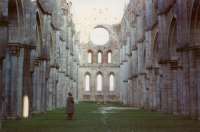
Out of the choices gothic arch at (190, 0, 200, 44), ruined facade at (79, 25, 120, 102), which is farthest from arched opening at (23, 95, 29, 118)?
ruined facade at (79, 25, 120, 102)

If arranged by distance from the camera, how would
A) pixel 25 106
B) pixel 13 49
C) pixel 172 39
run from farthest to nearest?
pixel 172 39
pixel 25 106
pixel 13 49

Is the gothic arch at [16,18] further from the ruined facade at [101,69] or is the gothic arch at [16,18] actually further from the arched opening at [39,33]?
the ruined facade at [101,69]

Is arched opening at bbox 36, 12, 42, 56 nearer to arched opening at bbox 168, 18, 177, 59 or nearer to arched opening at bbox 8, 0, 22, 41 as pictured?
arched opening at bbox 8, 0, 22, 41

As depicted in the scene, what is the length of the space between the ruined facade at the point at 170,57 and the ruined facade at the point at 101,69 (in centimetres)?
2037

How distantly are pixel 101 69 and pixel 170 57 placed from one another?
41.9 m

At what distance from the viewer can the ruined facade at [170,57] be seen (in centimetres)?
2309

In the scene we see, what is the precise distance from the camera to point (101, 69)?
233ft

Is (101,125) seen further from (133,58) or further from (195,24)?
(133,58)

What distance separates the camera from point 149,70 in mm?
38188

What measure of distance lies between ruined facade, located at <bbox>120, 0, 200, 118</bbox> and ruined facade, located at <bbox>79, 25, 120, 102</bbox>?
20374 mm

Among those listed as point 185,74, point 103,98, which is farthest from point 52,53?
point 103,98

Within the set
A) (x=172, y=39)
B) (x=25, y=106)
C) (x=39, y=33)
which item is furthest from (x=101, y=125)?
(x=172, y=39)

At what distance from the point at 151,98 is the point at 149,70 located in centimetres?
253

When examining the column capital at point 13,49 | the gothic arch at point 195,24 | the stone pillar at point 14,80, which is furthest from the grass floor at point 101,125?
the gothic arch at point 195,24
